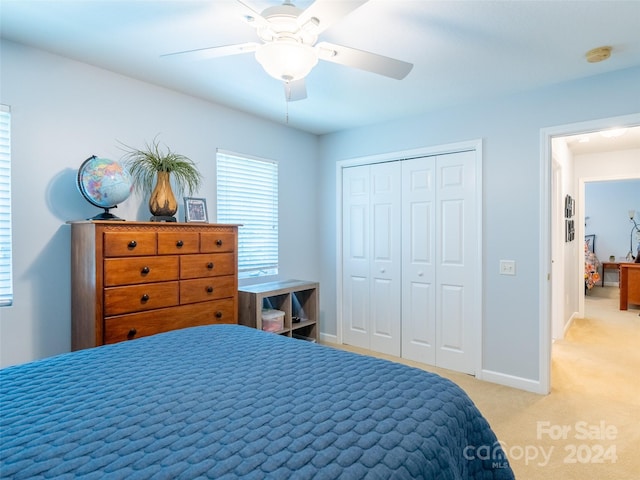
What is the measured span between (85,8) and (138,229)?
3.96 ft

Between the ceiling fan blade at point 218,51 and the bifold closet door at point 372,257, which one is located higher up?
the ceiling fan blade at point 218,51

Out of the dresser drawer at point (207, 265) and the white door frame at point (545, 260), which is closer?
the dresser drawer at point (207, 265)

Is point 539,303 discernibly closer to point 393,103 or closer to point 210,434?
point 393,103

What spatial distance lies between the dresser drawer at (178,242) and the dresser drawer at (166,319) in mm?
392

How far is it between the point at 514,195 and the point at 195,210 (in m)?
2.67

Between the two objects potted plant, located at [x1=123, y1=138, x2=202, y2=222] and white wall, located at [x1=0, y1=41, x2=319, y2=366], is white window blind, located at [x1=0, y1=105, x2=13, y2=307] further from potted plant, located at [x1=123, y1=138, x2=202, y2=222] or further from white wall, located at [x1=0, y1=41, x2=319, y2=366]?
potted plant, located at [x1=123, y1=138, x2=202, y2=222]

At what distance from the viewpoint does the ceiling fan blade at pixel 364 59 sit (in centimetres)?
163

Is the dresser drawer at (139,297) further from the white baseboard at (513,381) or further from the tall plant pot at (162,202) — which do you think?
the white baseboard at (513,381)

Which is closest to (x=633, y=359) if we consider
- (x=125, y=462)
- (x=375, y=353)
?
(x=375, y=353)

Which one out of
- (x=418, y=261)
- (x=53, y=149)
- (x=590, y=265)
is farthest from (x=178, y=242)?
(x=590, y=265)

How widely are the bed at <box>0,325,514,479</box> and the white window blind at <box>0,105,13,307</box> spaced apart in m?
1.09

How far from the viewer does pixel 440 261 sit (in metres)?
3.53

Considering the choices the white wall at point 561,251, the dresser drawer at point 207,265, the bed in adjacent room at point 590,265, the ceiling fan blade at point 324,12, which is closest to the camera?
the ceiling fan blade at point 324,12

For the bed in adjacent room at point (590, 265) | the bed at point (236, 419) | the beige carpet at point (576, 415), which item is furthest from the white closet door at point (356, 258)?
the bed in adjacent room at point (590, 265)
